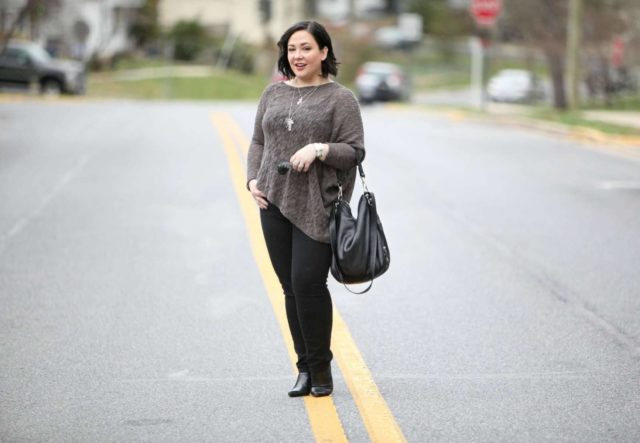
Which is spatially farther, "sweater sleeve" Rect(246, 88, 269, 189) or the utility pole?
the utility pole

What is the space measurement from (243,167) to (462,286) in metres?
8.10

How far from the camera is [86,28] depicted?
147 feet

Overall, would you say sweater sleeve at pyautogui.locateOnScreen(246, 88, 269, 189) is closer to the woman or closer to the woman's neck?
the woman

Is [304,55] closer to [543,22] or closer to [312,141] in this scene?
[312,141]

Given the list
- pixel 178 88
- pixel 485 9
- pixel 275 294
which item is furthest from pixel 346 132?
pixel 178 88

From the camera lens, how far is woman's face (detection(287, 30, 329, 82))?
5.13m

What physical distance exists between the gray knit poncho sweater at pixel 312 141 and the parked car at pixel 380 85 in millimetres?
35955

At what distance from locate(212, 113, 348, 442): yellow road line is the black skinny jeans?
9.7 inches

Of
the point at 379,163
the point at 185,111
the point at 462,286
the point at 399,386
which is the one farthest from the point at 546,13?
the point at 399,386

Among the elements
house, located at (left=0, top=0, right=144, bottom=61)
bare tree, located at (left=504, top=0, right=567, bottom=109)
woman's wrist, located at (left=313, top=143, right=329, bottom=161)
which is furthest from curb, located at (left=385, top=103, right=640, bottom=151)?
house, located at (left=0, top=0, right=144, bottom=61)

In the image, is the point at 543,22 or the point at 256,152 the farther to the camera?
the point at 543,22

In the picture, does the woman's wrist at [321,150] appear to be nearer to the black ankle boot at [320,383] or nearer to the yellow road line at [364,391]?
the black ankle boot at [320,383]

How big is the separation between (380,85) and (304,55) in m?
36.4

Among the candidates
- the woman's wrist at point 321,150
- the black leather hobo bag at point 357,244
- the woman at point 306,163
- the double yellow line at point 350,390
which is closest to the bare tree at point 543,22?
the double yellow line at point 350,390
